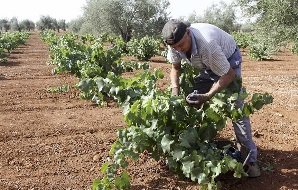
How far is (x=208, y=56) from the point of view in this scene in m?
4.02

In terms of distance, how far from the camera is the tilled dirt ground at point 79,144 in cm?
468

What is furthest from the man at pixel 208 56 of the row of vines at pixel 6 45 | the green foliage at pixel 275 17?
the row of vines at pixel 6 45

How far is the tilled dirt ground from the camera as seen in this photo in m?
4.68

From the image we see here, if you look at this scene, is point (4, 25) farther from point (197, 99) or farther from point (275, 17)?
Answer: point (197, 99)

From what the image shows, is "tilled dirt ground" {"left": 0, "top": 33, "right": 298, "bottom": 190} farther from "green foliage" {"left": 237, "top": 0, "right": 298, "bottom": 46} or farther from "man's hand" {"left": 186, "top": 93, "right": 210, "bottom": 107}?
"green foliage" {"left": 237, "top": 0, "right": 298, "bottom": 46}

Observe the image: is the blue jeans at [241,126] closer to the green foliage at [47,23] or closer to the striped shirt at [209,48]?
the striped shirt at [209,48]

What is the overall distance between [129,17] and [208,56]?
1506 inches

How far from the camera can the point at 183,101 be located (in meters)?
4.25

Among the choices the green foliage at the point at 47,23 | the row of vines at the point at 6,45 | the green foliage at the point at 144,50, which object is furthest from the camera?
the green foliage at the point at 47,23

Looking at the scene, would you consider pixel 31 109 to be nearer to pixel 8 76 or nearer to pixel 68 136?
pixel 68 136

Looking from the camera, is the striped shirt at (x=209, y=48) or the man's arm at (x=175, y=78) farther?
the man's arm at (x=175, y=78)

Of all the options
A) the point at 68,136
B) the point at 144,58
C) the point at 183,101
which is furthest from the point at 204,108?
the point at 144,58

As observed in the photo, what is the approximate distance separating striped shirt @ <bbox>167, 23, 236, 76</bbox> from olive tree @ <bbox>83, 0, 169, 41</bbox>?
3652cm

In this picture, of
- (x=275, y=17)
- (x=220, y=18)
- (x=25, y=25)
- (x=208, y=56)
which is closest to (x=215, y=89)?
(x=208, y=56)
